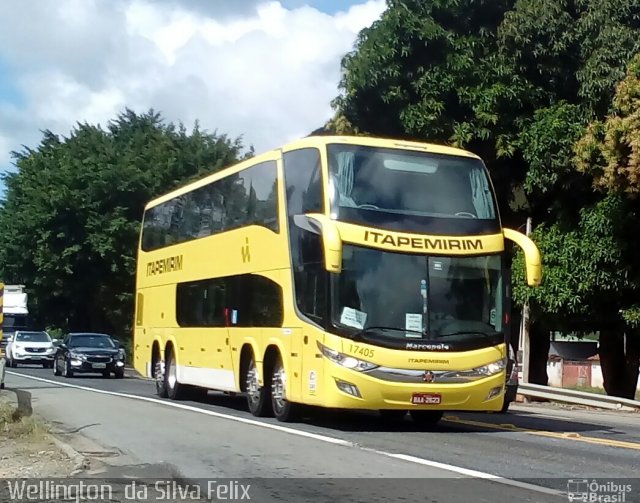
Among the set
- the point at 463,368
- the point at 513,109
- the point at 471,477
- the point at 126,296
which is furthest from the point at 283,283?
the point at 126,296

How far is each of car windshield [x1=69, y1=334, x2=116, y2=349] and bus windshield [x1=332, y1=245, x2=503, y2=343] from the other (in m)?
23.0

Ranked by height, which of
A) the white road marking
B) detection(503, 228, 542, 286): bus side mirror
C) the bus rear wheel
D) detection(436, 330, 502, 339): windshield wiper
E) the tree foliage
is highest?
the tree foliage

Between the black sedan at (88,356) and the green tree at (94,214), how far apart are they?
1477 centimetres

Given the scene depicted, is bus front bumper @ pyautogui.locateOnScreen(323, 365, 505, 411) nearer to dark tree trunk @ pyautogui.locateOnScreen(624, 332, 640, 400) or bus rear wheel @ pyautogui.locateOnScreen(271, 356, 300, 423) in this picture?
bus rear wheel @ pyautogui.locateOnScreen(271, 356, 300, 423)

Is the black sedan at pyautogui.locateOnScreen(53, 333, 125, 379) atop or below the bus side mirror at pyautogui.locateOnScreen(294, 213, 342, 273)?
below

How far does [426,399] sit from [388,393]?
519 millimetres

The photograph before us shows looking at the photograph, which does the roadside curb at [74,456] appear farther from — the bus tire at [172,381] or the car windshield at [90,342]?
the car windshield at [90,342]

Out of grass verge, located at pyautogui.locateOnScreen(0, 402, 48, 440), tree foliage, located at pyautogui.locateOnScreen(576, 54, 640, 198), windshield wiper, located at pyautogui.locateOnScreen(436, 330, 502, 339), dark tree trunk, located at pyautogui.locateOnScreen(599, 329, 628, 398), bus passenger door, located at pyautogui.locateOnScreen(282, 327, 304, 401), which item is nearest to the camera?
grass verge, located at pyautogui.locateOnScreen(0, 402, 48, 440)

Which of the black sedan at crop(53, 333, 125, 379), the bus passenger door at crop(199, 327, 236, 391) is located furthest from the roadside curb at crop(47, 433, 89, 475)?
the black sedan at crop(53, 333, 125, 379)

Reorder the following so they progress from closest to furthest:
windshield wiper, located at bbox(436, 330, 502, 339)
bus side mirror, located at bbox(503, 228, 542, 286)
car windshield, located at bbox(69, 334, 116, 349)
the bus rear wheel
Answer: windshield wiper, located at bbox(436, 330, 502, 339), bus side mirror, located at bbox(503, 228, 542, 286), the bus rear wheel, car windshield, located at bbox(69, 334, 116, 349)

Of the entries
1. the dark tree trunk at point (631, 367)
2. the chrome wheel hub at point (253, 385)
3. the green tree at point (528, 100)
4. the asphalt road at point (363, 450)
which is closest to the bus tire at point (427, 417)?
the asphalt road at point (363, 450)

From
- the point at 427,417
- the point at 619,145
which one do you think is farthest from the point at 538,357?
the point at 427,417

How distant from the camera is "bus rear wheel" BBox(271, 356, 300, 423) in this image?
16.5 meters

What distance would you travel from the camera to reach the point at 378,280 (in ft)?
48.6
